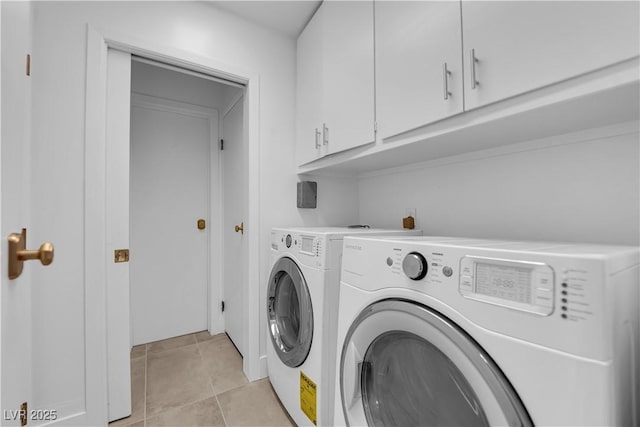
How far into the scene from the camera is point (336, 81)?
4.75 ft

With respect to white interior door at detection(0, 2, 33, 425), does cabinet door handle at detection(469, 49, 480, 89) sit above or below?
above

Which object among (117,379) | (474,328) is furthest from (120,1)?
(474,328)

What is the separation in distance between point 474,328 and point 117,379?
1721mm

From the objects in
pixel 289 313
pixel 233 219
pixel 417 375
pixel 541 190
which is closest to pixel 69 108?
pixel 233 219

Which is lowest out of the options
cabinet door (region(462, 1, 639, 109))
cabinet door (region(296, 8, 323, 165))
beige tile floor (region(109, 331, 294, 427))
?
beige tile floor (region(109, 331, 294, 427))

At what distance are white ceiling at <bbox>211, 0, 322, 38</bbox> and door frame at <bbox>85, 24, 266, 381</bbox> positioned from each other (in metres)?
0.34

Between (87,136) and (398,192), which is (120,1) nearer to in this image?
(87,136)

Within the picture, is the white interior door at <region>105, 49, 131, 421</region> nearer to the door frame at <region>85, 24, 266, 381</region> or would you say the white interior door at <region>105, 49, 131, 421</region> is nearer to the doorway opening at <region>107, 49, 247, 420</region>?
the door frame at <region>85, 24, 266, 381</region>

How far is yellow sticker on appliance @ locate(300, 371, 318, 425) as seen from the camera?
3.72 ft

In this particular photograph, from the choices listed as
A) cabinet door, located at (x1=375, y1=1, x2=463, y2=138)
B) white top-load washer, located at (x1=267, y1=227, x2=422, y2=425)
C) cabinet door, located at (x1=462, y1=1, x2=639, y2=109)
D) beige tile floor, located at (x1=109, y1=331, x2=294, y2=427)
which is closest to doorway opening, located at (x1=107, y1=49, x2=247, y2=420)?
beige tile floor, located at (x1=109, y1=331, x2=294, y2=427)

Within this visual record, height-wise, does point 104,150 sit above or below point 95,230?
above

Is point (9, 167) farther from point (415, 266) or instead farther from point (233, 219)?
point (233, 219)

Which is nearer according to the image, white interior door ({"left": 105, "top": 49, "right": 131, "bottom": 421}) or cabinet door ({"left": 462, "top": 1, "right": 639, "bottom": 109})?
cabinet door ({"left": 462, "top": 1, "right": 639, "bottom": 109})

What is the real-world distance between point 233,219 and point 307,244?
1.16 metres
